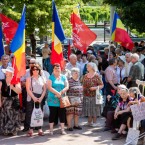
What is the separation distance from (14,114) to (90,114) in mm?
1849

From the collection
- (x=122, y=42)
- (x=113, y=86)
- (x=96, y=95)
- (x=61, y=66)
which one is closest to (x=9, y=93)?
(x=61, y=66)

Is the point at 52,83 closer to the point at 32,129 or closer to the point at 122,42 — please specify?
the point at 32,129

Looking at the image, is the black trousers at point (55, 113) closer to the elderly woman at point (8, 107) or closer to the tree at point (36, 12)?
the elderly woman at point (8, 107)

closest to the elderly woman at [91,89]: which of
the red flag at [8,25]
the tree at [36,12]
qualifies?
the red flag at [8,25]

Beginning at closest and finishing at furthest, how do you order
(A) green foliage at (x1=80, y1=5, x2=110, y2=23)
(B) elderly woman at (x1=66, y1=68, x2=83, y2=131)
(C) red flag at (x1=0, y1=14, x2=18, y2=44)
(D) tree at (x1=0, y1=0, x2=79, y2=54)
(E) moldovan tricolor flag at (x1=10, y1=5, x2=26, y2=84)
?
(E) moldovan tricolor flag at (x1=10, y1=5, x2=26, y2=84), (B) elderly woman at (x1=66, y1=68, x2=83, y2=131), (C) red flag at (x1=0, y1=14, x2=18, y2=44), (D) tree at (x1=0, y1=0, x2=79, y2=54), (A) green foliage at (x1=80, y1=5, x2=110, y2=23)

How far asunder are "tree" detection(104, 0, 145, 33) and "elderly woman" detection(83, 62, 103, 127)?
20.0 feet

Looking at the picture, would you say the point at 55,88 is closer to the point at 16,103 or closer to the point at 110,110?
the point at 16,103

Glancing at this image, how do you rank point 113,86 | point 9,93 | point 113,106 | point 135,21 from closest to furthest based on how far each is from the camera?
point 9,93 < point 113,106 < point 113,86 < point 135,21

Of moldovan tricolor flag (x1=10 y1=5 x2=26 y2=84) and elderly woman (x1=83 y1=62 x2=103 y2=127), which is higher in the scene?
moldovan tricolor flag (x1=10 y1=5 x2=26 y2=84)

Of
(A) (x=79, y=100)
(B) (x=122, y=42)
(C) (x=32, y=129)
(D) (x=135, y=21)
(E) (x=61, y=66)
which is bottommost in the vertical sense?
(C) (x=32, y=129)

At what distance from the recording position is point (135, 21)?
632 inches

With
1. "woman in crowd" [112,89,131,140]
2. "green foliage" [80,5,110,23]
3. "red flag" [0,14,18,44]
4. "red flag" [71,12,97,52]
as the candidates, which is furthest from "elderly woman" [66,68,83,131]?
"green foliage" [80,5,110,23]

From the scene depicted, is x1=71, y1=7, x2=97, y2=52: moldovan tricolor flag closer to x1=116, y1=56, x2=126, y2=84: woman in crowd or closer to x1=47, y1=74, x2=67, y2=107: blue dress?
x1=116, y1=56, x2=126, y2=84: woman in crowd

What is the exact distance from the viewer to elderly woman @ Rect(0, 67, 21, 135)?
882cm
